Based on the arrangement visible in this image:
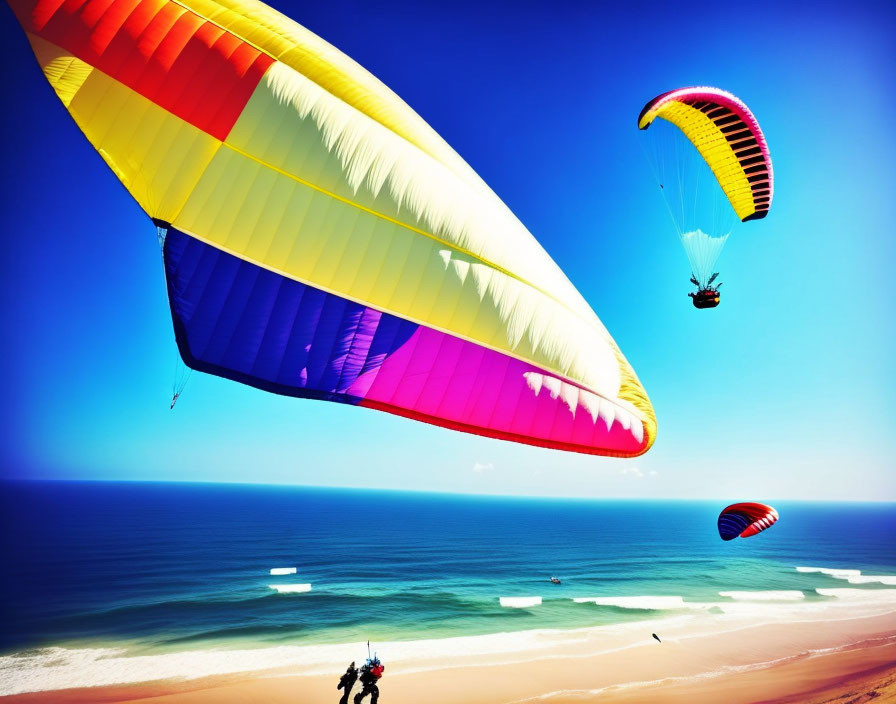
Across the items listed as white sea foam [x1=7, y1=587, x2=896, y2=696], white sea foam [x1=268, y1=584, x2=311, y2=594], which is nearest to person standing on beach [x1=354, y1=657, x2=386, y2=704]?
white sea foam [x1=7, y1=587, x2=896, y2=696]

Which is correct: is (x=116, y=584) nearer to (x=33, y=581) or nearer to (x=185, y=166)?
(x=33, y=581)

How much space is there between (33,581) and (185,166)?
33253 millimetres

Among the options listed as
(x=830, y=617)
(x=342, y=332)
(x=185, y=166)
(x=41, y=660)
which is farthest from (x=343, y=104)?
(x=830, y=617)

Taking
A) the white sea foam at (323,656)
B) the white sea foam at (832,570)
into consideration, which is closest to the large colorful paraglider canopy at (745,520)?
the white sea foam at (323,656)

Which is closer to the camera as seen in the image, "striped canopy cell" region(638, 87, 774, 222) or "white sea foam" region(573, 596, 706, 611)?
"striped canopy cell" region(638, 87, 774, 222)

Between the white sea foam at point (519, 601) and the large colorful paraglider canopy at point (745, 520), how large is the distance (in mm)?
10085

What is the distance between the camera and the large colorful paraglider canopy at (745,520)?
691 inches

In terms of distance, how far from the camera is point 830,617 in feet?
73.0

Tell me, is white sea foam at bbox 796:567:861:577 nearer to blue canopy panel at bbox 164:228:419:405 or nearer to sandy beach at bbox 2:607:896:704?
sandy beach at bbox 2:607:896:704

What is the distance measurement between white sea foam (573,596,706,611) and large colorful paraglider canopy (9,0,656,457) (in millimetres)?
24284

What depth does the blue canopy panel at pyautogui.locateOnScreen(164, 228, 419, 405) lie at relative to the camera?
12.2 ft

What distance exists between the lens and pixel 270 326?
3.92m

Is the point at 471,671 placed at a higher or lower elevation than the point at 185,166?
lower

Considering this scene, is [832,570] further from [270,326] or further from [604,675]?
[270,326]
